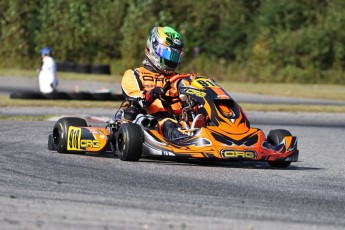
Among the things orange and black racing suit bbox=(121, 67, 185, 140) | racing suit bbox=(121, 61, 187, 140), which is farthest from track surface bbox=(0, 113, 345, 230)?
orange and black racing suit bbox=(121, 67, 185, 140)

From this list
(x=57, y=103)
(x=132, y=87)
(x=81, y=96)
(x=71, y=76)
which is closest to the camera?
(x=132, y=87)

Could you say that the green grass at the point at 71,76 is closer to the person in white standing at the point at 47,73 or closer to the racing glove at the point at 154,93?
the person in white standing at the point at 47,73

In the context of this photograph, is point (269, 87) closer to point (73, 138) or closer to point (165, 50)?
point (165, 50)

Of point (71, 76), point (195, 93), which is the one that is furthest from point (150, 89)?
point (71, 76)

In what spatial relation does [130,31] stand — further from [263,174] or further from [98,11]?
[263,174]

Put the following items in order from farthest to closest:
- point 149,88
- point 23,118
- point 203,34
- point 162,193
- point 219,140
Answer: point 203,34, point 23,118, point 149,88, point 219,140, point 162,193

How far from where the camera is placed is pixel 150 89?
35.5ft

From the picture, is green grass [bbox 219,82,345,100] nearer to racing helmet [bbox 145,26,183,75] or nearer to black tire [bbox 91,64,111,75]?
black tire [bbox 91,64,111,75]

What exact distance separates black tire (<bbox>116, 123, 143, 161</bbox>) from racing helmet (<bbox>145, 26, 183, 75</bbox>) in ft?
4.41

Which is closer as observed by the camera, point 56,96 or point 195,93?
point 195,93

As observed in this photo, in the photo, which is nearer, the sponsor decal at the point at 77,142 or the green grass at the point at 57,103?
the sponsor decal at the point at 77,142

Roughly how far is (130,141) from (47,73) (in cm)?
1420

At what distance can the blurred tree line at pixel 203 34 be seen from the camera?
38.5 metres

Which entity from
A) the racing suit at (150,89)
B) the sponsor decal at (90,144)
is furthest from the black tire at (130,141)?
the sponsor decal at (90,144)
